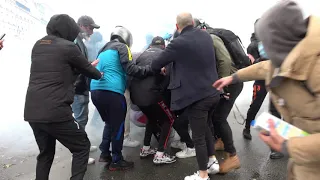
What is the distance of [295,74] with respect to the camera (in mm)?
1171

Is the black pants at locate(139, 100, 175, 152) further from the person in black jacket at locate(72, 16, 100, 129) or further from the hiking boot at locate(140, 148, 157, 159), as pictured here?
the person in black jacket at locate(72, 16, 100, 129)

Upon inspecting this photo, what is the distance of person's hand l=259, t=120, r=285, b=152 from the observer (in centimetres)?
123

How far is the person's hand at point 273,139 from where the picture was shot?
1.23 metres

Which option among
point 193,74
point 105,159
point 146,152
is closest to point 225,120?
point 193,74

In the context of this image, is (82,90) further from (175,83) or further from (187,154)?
(187,154)

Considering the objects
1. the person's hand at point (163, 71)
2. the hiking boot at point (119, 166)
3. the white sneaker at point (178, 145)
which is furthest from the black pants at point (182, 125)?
the hiking boot at point (119, 166)

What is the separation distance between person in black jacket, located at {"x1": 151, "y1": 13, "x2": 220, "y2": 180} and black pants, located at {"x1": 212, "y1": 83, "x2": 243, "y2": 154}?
1.34ft

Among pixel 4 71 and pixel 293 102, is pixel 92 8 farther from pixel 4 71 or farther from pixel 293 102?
pixel 293 102

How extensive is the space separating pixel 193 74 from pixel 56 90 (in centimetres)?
129

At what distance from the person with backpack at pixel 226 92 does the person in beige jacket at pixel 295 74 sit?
1880mm

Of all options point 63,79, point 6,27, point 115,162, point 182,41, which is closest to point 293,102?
point 182,41

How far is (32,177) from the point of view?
3.41 metres

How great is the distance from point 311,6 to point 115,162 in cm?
819

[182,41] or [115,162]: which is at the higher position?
[182,41]
